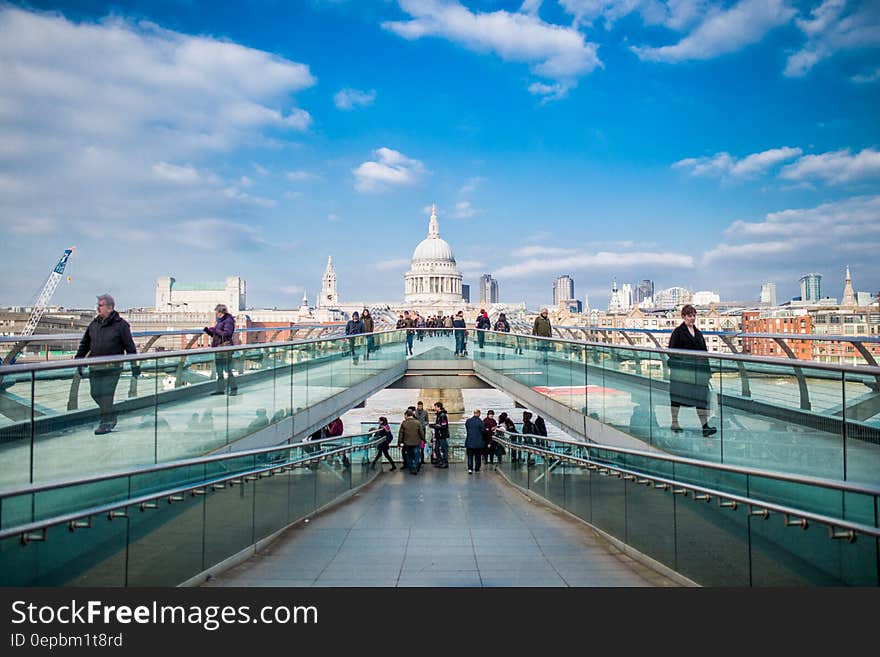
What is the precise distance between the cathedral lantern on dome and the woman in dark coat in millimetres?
132104

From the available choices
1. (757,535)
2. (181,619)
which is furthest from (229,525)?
(757,535)

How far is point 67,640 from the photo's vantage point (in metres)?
3.52

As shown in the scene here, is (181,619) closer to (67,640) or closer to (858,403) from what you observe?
(67,640)

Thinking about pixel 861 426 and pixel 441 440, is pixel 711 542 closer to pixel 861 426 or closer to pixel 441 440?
pixel 861 426

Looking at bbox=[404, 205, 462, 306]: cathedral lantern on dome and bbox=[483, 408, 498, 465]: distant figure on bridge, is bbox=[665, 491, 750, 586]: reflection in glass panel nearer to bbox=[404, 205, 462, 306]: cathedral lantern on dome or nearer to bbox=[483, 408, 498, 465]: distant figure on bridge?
bbox=[483, 408, 498, 465]: distant figure on bridge

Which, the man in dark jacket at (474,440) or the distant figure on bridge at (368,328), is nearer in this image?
the man in dark jacket at (474,440)

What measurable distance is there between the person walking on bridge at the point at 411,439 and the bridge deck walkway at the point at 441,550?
3663 millimetres

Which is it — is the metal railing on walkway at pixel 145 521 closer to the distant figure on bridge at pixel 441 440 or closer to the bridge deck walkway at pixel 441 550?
the bridge deck walkway at pixel 441 550

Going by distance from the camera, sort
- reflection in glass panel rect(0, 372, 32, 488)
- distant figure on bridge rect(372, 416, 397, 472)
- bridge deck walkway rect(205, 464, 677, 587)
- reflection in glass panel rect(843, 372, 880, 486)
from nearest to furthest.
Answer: reflection in glass panel rect(843, 372, 880, 486), reflection in glass panel rect(0, 372, 32, 488), bridge deck walkway rect(205, 464, 677, 587), distant figure on bridge rect(372, 416, 397, 472)

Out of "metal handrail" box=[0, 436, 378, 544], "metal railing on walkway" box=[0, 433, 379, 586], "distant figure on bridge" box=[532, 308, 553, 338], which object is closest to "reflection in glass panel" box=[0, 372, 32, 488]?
"metal railing on walkway" box=[0, 433, 379, 586]

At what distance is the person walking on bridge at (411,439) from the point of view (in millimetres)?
14945

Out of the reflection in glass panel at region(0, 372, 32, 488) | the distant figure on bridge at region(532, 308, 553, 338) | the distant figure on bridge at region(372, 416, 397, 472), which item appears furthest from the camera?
the distant figure on bridge at region(532, 308, 553, 338)

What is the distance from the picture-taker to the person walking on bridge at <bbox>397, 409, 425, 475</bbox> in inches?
588

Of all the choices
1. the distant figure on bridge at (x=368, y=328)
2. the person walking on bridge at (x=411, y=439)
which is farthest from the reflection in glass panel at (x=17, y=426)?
the distant figure on bridge at (x=368, y=328)
